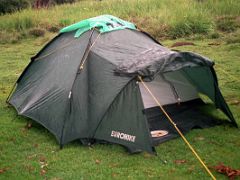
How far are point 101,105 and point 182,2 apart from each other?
35.1 ft

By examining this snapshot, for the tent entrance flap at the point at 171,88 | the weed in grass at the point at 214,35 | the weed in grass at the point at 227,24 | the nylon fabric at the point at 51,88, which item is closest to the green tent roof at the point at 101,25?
the nylon fabric at the point at 51,88

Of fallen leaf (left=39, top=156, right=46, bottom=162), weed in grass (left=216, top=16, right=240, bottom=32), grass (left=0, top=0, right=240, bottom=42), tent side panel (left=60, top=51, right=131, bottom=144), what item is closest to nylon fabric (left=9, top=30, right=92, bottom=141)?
tent side panel (left=60, top=51, right=131, bottom=144)

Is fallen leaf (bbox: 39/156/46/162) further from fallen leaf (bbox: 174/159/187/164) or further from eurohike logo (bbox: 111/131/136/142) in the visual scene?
fallen leaf (bbox: 174/159/187/164)

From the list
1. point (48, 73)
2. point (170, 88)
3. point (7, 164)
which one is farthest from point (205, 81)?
point (7, 164)

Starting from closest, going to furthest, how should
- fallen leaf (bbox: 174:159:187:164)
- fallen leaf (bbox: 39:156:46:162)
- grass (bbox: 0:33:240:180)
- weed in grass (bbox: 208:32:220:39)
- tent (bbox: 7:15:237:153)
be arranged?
grass (bbox: 0:33:240:180) < fallen leaf (bbox: 174:159:187:164) < fallen leaf (bbox: 39:156:46:162) < tent (bbox: 7:15:237:153) < weed in grass (bbox: 208:32:220:39)

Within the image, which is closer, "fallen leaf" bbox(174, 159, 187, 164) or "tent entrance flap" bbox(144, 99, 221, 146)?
"fallen leaf" bbox(174, 159, 187, 164)

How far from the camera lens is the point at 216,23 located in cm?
1373

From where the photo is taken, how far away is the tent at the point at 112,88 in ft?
17.7

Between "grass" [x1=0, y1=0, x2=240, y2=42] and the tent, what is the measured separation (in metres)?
6.77

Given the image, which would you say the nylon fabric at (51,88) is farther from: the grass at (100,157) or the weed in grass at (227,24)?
the weed in grass at (227,24)

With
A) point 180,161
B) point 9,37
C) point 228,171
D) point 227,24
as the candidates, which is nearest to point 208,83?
point 180,161

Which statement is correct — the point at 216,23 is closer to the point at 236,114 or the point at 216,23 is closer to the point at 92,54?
the point at 236,114

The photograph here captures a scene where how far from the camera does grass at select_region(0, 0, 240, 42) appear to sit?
13445 mm

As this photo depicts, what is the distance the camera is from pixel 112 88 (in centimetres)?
557
